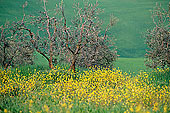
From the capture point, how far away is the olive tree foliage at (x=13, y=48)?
1143 centimetres

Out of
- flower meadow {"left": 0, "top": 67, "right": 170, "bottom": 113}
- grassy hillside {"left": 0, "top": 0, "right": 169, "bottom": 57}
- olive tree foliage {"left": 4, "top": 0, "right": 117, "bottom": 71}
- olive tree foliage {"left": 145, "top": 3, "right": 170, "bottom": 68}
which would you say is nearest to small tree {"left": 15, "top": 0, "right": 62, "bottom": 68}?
olive tree foliage {"left": 4, "top": 0, "right": 117, "bottom": 71}

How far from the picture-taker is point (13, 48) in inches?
463

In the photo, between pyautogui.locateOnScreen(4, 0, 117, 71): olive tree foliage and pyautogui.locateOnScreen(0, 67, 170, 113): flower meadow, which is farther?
pyautogui.locateOnScreen(4, 0, 117, 71): olive tree foliage

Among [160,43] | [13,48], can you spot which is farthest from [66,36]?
[160,43]

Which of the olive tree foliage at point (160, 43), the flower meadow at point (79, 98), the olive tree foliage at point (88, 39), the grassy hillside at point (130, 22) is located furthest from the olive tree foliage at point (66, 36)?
the grassy hillside at point (130, 22)

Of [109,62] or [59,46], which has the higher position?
[59,46]

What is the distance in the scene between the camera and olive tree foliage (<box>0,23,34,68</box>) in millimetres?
11430

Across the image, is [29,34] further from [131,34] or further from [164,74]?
[131,34]

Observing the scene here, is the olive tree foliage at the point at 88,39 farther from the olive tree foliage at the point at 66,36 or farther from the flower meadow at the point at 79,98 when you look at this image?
the flower meadow at the point at 79,98

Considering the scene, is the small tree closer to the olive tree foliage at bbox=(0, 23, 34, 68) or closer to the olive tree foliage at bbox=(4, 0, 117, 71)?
the olive tree foliage at bbox=(4, 0, 117, 71)

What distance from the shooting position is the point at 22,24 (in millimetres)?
11047

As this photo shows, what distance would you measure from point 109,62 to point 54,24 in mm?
4547

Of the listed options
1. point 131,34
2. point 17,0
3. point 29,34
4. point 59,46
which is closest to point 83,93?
point 59,46

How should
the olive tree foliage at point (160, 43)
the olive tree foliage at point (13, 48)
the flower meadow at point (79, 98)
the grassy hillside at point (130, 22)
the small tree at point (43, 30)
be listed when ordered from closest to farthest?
the flower meadow at point (79, 98) → the olive tree foliage at point (160, 43) → the small tree at point (43, 30) → the olive tree foliage at point (13, 48) → the grassy hillside at point (130, 22)
